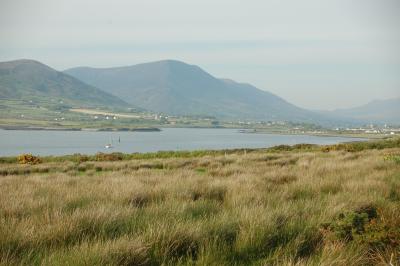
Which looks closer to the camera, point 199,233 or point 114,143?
point 199,233

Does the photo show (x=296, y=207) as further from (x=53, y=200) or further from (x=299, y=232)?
(x=53, y=200)

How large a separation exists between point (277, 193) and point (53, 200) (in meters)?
4.17

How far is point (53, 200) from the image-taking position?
792cm

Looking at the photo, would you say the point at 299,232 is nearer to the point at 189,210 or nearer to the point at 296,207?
the point at 296,207

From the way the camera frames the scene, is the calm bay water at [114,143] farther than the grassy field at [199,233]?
Yes

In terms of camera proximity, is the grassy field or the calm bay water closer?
the grassy field

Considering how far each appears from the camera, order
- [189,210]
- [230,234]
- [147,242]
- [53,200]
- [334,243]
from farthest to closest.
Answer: [53,200] → [189,210] → [230,234] → [334,243] → [147,242]

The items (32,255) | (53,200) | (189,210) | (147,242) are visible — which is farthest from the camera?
(53,200)

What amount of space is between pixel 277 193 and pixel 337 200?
1.33 m

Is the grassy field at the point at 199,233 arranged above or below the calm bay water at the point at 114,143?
above

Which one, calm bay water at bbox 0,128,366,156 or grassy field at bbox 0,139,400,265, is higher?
grassy field at bbox 0,139,400,265

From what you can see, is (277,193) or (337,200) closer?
Answer: (337,200)

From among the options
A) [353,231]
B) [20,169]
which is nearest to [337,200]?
[353,231]

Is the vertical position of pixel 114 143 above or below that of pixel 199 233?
below
